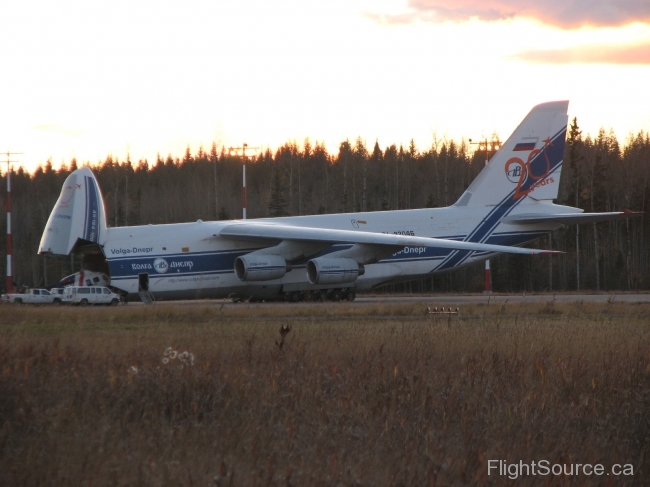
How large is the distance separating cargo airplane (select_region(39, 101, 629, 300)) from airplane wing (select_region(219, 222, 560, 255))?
0.04 m

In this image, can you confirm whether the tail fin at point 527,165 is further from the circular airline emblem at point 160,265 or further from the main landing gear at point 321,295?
the circular airline emblem at point 160,265

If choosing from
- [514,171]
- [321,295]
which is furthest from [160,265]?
[514,171]

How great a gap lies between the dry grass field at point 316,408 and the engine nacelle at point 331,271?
546 inches

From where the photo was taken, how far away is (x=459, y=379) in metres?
9.92

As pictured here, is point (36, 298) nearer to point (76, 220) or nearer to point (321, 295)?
point (76, 220)

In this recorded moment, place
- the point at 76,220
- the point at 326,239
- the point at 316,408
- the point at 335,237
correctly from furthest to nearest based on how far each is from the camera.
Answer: the point at 335,237
the point at 326,239
the point at 76,220
the point at 316,408

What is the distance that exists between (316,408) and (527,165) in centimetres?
2528

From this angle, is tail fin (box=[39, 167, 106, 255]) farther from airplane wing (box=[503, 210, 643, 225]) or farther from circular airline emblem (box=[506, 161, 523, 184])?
circular airline emblem (box=[506, 161, 523, 184])

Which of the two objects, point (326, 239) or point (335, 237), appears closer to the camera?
point (326, 239)

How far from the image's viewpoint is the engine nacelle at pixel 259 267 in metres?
26.7

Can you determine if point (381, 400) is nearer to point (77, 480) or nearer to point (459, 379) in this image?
point (459, 379)

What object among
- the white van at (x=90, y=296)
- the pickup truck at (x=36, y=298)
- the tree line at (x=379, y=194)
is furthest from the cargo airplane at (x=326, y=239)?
the tree line at (x=379, y=194)

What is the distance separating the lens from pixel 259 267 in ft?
88.0

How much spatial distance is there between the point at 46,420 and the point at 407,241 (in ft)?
64.3
